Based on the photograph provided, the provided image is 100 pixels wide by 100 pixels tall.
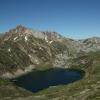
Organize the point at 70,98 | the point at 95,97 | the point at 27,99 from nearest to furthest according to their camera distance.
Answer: the point at 95,97 → the point at 70,98 → the point at 27,99

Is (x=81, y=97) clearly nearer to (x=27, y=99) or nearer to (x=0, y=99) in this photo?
(x=27, y=99)

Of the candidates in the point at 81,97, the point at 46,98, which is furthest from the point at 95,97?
the point at 46,98

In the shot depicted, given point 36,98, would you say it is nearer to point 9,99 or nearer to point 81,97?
point 9,99

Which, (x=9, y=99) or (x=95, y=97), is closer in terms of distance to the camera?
(x=95, y=97)

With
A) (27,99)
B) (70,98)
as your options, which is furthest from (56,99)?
(27,99)

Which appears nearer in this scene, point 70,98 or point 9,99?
point 70,98

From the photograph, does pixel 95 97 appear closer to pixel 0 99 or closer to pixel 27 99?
pixel 27 99

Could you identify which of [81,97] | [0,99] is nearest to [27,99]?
[0,99]

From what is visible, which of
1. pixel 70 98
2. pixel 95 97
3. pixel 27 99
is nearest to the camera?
pixel 95 97
